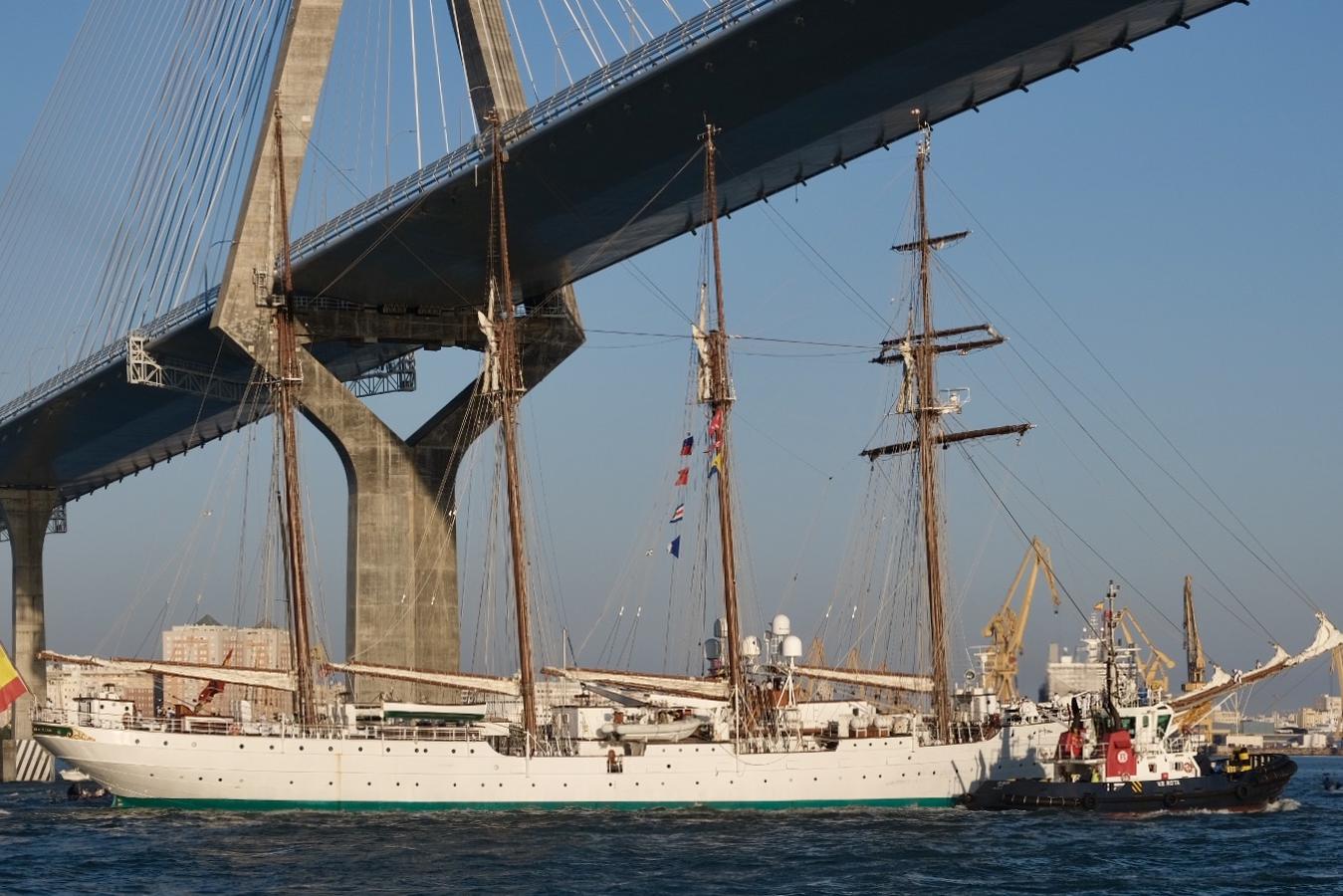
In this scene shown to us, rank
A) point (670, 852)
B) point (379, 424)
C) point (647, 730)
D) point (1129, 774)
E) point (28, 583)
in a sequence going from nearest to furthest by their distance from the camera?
point (670, 852)
point (1129, 774)
point (647, 730)
point (379, 424)
point (28, 583)

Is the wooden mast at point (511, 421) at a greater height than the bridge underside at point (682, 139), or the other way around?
the bridge underside at point (682, 139)

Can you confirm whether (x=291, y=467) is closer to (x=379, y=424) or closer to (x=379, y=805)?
(x=379, y=424)

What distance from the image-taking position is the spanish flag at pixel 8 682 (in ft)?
193

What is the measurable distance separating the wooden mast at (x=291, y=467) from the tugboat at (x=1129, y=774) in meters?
20.1

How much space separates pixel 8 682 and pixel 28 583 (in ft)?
117

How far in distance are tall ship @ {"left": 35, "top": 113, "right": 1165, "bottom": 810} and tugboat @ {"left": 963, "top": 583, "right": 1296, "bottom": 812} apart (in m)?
1.90

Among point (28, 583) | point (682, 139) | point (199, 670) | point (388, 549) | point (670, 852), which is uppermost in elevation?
point (682, 139)

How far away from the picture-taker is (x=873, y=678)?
5875cm

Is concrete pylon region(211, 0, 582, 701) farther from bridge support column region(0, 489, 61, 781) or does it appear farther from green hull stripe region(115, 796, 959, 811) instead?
bridge support column region(0, 489, 61, 781)

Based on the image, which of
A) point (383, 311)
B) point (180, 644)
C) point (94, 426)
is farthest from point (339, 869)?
point (180, 644)

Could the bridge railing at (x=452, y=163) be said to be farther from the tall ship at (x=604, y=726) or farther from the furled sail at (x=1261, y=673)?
the furled sail at (x=1261, y=673)

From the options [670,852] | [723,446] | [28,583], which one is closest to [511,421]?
[723,446]

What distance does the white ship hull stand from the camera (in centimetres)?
5156

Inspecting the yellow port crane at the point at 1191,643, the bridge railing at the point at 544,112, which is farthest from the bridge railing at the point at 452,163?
the yellow port crane at the point at 1191,643
